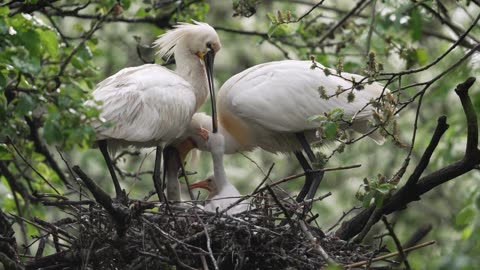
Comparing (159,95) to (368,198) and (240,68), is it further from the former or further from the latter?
(240,68)

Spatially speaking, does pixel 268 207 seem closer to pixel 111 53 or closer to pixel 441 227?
pixel 441 227

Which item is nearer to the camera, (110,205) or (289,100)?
(110,205)

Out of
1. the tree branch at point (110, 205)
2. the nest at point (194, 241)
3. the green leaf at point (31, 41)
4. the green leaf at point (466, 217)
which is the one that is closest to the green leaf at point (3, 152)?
the nest at point (194, 241)

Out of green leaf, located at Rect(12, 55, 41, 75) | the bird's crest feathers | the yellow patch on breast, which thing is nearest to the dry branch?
green leaf, located at Rect(12, 55, 41, 75)

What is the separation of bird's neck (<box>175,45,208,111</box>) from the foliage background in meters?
0.66

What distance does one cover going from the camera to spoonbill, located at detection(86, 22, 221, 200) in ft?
27.5

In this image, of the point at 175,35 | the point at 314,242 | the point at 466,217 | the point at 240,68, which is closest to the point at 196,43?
the point at 175,35

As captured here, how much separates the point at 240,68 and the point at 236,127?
8.31 meters

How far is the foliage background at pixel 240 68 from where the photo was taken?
6.91 m

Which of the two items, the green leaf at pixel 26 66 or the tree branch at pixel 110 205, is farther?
the green leaf at pixel 26 66

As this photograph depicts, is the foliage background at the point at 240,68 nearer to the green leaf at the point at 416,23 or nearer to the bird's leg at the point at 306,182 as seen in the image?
the green leaf at the point at 416,23

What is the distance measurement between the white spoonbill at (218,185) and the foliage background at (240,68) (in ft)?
1.94

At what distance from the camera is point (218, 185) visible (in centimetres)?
903

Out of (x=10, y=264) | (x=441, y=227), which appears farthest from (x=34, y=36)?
(x=441, y=227)
